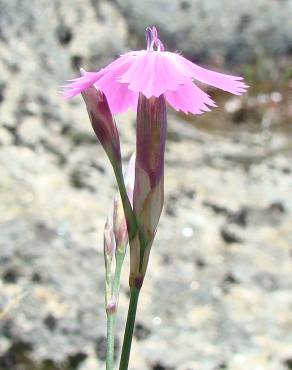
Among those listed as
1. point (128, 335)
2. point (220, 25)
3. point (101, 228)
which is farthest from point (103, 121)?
point (220, 25)

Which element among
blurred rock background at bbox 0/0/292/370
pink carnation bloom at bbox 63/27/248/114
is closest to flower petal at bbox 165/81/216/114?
pink carnation bloom at bbox 63/27/248/114

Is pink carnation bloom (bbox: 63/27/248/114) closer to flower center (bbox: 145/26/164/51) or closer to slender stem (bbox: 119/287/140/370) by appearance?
flower center (bbox: 145/26/164/51)

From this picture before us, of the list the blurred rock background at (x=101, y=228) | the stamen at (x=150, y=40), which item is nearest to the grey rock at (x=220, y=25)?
the blurred rock background at (x=101, y=228)

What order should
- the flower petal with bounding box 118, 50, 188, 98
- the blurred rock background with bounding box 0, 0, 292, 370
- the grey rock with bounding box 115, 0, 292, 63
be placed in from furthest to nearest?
the grey rock with bounding box 115, 0, 292, 63
the blurred rock background with bounding box 0, 0, 292, 370
the flower petal with bounding box 118, 50, 188, 98

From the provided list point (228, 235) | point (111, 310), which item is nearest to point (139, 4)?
point (228, 235)

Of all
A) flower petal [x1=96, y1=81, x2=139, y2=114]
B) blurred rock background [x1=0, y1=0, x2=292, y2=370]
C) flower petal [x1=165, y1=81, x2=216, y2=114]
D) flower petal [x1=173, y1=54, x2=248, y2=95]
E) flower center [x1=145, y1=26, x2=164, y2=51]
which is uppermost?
blurred rock background [x1=0, y1=0, x2=292, y2=370]

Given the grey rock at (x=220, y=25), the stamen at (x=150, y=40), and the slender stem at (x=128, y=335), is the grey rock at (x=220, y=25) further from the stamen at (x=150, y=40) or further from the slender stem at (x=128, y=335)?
the slender stem at (x=128, y=335)
